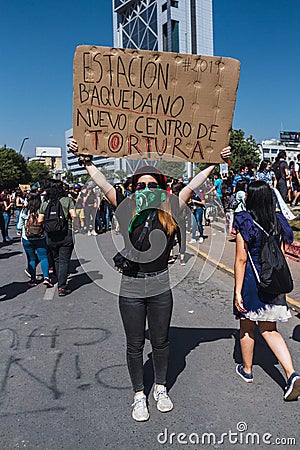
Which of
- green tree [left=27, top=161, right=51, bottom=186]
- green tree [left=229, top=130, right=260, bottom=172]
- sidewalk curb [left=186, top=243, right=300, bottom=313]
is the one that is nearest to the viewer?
sidewalk curb [left=186, top=243, right=300, bottom=313]

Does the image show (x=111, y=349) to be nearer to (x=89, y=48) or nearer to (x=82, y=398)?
(x=82, y=398)

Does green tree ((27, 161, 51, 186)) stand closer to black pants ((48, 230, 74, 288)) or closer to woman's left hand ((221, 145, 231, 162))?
black pants ((48, 230, 74, 288))

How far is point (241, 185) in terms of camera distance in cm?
1090

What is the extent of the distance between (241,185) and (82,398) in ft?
26.6

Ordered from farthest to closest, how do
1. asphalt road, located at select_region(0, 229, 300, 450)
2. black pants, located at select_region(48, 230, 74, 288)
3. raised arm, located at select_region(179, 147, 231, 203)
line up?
black pants, located at select_region(48, 230, 74, 288) → raised arm, located at select_region(179, 147, 231, 203) → asphalt road, located at select_region(0, 229, 300, 450)

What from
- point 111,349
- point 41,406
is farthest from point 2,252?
point 41,406

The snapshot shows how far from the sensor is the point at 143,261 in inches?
130

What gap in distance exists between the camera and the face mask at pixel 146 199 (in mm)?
3295

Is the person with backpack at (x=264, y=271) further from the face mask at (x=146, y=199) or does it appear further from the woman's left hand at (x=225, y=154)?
the face mask at (x=146, y=199)

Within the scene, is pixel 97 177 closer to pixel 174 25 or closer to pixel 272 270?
pixel 272 270

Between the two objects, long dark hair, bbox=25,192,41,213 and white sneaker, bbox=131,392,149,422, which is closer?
white sneaker, bbox=131,392,149,422

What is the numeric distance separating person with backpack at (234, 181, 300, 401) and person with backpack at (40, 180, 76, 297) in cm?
391

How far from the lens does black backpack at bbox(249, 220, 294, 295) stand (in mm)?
3477

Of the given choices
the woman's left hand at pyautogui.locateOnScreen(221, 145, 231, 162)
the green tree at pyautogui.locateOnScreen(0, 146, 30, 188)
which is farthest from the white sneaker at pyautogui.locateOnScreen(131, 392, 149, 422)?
the green tree at pyautogui.locateOnScreen(0, 146, 30, 188)
